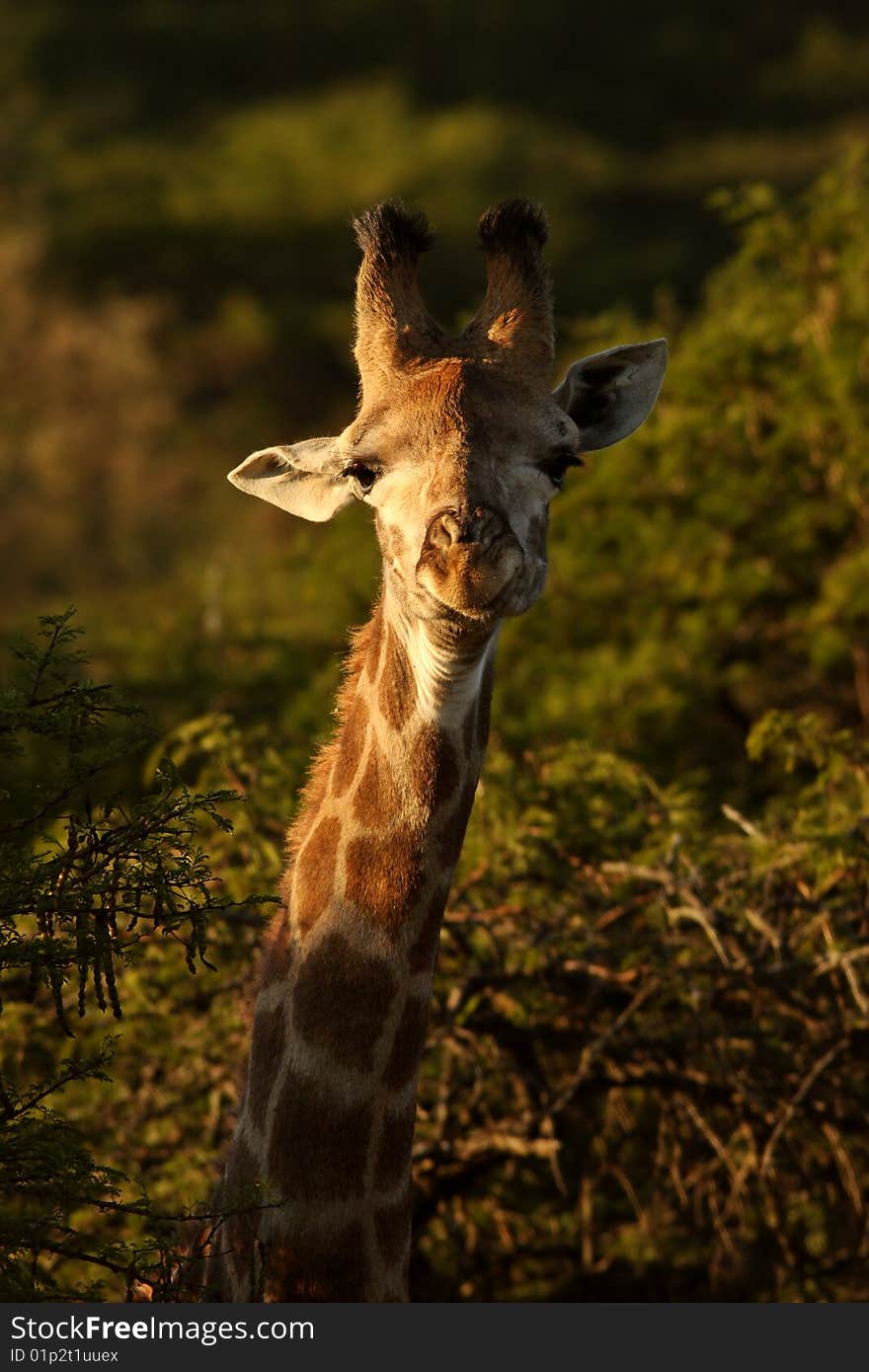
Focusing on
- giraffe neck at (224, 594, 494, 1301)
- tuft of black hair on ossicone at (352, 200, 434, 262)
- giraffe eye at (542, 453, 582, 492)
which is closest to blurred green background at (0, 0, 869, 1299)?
tuft of black hair on ossicone at (352, 200, 434, 262)

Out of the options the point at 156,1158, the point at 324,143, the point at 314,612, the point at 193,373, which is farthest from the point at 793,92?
the point at 156,1158

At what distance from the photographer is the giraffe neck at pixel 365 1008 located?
17.9 feet

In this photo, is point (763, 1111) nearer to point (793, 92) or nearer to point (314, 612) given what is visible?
point (314, 612)

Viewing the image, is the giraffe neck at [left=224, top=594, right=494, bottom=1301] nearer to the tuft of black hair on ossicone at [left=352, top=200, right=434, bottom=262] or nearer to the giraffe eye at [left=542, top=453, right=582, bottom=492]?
the giraffe eye at [left=542, top=453, right=582, bottom=492]

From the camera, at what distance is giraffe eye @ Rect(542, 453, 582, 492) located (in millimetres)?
5812

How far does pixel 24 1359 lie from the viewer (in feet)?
16.9

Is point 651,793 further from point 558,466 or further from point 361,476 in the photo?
point 361,476

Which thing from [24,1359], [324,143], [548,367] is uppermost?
[324,143]

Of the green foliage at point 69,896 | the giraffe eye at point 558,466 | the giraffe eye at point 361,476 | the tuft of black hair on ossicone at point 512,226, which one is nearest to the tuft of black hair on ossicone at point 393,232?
→ the tuft of black hair on ossicone at point 512,226

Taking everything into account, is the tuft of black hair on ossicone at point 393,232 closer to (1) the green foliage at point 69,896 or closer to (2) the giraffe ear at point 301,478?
(2) the giraffe ear at point 301,478

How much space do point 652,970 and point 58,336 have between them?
124 feet

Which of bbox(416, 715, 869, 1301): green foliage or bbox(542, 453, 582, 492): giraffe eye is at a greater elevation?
bbox(542, 453, 582, 492): giraffe eye

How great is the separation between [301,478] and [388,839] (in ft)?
4.31

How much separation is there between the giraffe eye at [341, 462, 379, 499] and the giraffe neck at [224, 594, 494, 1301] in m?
0.41
